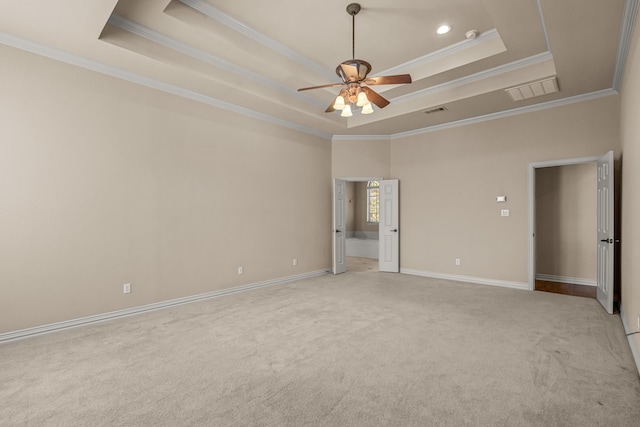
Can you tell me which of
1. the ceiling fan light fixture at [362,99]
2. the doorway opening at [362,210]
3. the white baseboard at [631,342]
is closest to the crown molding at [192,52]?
the ceiling fan light fixture at [362,99]

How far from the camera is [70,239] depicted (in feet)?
11.7

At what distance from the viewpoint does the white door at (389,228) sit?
269 inches

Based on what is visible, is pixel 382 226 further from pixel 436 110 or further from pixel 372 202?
pixel 372 202

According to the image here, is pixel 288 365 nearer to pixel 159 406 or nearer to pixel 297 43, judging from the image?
pixel 159 406

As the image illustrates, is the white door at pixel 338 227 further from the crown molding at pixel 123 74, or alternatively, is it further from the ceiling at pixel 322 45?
the ceiling at pixel 322 45

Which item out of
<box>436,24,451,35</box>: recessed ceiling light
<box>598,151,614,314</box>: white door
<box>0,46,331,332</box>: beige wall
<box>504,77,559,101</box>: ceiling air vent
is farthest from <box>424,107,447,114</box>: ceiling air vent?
<box>0,46,331,332</box>: beige wall

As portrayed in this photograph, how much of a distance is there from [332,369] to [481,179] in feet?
15.2

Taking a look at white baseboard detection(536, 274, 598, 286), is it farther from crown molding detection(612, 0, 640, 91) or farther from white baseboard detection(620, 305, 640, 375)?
crown molding detection(612, 0, 640, 91)

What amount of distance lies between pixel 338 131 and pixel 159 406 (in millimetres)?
5557

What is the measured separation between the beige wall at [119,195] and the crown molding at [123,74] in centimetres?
8

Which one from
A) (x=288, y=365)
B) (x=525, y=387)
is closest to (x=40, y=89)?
(x=288, y=365)

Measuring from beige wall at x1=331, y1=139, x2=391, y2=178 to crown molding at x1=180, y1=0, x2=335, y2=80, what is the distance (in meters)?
2.13

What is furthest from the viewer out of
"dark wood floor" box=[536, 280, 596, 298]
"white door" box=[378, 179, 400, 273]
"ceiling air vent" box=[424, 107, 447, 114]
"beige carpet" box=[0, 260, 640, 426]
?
"white door" box=[378, 179, 400, 273]

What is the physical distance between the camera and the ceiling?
3.01 meters
